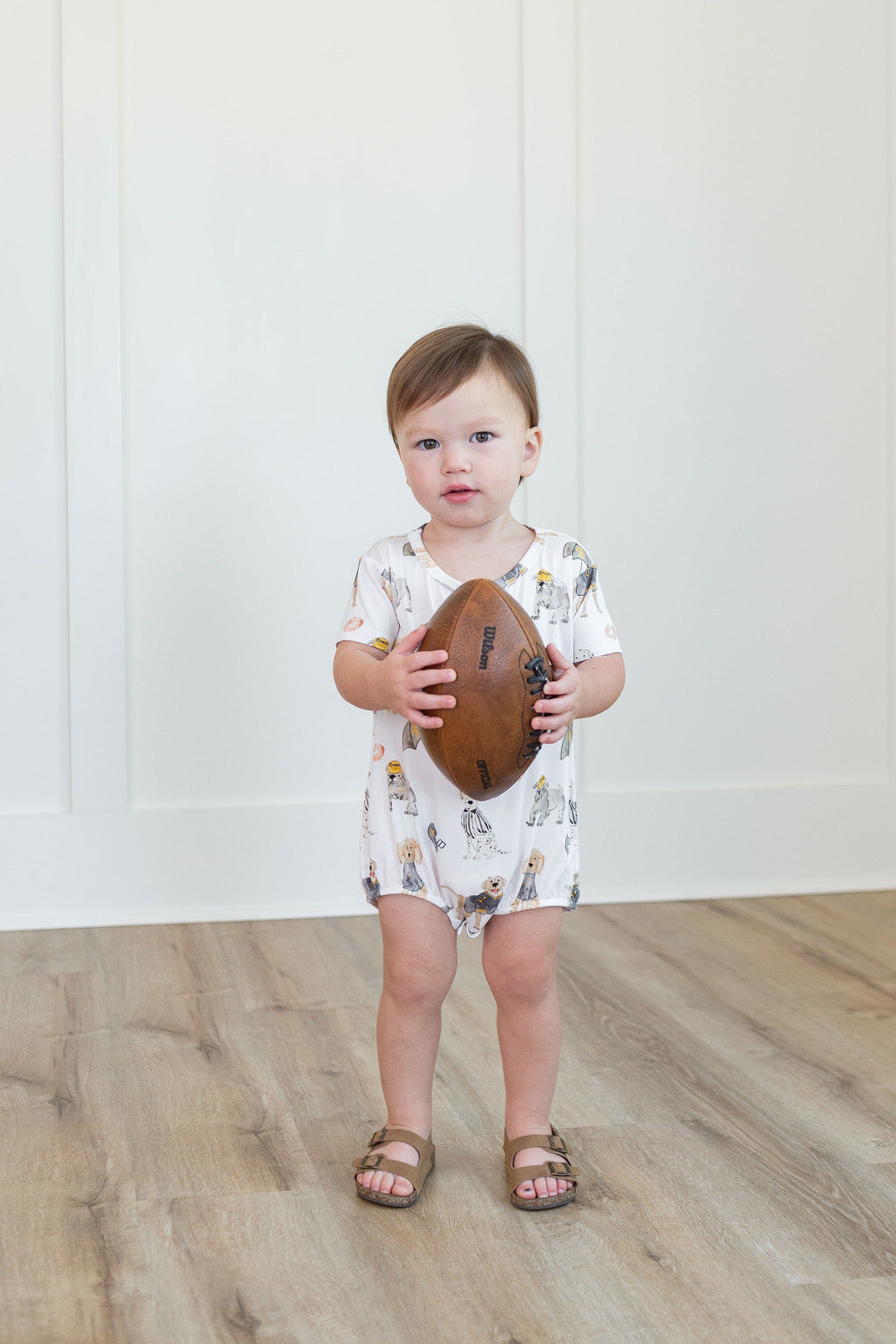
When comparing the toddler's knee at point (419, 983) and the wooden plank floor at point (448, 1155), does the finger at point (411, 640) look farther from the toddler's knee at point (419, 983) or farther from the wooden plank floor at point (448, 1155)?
the wooden plank floor at point (448, 1155)

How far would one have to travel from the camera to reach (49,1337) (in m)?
1.09

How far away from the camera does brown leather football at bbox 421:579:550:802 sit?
4.07ft

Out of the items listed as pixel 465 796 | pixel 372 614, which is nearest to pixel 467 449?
pixel 372 614

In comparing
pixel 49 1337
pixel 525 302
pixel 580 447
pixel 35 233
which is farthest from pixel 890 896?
pixel 35 233

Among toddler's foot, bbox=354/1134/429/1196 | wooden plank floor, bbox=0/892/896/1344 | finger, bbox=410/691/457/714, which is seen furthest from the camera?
toddler's foot, bbox=354/1134/429/1196

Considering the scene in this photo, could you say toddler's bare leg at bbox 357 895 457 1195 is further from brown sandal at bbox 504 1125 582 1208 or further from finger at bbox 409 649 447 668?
finger at bbox 409 649 447 668

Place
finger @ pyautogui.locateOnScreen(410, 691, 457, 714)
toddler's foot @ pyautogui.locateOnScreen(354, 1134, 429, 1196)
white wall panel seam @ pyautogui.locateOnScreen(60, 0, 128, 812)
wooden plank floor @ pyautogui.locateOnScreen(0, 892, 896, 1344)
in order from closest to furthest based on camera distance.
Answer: wooden plank floor @ pyautogui.locateOnScreen(0, 892, 896, 1344) → finger @ pyautogui.locateOnScreen(410, 691, 457, 714) → toddler's foot @ pyautogui.locateOnScreen(354, 1134, 429, 1196) → white wall panel seam @ pyautogui.locateOnScreen(60, 0, 128, 812)

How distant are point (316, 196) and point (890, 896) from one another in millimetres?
1945

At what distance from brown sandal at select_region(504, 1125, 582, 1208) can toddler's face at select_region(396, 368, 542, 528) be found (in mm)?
705

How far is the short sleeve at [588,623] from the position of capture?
1.42 m

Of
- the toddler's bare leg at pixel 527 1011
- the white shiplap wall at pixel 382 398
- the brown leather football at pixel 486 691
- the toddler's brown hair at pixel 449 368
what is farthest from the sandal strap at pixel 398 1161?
the white shiplap wall at pixel 382 398

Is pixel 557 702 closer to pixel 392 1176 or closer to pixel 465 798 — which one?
pixel 465 798

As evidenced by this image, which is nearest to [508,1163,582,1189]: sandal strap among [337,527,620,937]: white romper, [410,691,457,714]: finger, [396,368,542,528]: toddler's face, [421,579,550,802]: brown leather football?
[337,527,620,937]: white romper

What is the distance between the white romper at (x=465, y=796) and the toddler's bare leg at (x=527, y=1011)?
25 millimetres
